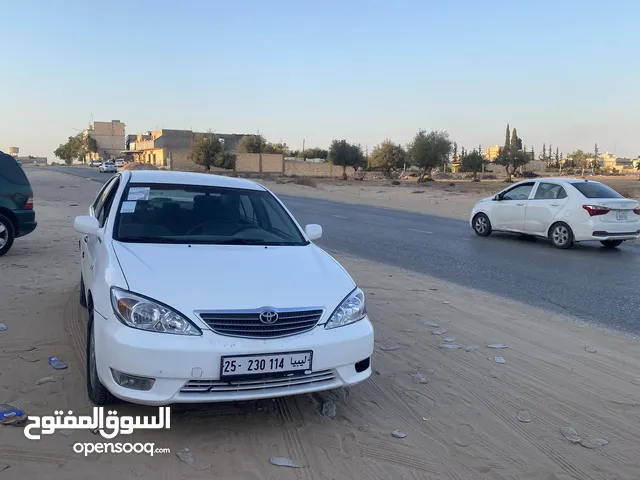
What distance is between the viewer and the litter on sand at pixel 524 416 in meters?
3.90

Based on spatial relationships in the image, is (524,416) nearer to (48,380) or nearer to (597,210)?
(48,380)

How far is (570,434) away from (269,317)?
2105 mm

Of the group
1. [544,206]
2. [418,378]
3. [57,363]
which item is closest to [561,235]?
[544,206]

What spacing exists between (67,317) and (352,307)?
11.5 ft

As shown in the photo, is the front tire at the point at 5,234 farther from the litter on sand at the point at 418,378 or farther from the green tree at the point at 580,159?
the green tree at the point at 580,159

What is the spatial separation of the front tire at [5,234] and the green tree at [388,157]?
67926 mm

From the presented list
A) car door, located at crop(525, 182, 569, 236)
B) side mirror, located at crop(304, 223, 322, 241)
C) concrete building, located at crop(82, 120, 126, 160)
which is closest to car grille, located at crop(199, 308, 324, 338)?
side mirror, located at crop(304, 223, 322, 241)

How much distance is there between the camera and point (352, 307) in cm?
391

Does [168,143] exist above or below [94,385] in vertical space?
above

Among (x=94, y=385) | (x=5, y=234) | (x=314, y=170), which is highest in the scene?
(x=314, y=170)

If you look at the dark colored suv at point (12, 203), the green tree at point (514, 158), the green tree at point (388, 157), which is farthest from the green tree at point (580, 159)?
the dark colored suv at point (12, 203)

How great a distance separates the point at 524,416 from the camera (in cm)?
396

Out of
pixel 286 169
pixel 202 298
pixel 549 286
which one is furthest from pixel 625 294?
pixel 286 169

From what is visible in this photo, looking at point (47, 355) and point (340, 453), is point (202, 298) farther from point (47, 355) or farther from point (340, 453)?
point (47, 355)
